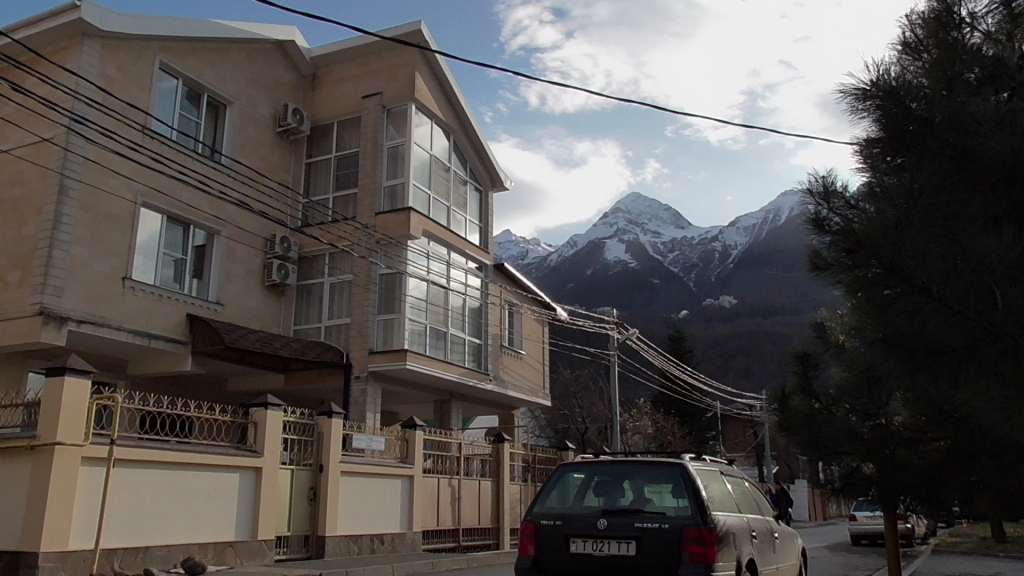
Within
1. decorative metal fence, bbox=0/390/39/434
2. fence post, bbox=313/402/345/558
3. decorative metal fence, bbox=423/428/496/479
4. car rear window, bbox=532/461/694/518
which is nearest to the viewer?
car rear window, bbox=532/461/694/518

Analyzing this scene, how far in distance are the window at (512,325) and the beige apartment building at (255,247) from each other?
7 centimetres

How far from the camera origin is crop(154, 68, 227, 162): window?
635 inches

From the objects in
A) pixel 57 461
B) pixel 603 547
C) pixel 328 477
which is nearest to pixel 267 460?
pixel 328 477

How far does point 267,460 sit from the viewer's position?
11078mm

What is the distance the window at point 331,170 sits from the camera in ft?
62.5

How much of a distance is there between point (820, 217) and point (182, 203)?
13408 mm

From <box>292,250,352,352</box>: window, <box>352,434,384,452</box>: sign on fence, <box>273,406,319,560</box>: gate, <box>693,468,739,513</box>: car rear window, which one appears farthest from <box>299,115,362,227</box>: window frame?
<box>693,468,739,513</box>: car rear window

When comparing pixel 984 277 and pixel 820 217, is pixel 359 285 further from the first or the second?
pixel 984 277

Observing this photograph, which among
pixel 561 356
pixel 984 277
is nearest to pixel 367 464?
pixel 984 277

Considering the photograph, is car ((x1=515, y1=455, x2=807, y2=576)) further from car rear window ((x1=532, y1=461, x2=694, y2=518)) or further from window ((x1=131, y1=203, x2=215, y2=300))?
window ((x1=131, y1=203, x2=215, y2=300))

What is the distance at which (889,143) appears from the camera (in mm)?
6219

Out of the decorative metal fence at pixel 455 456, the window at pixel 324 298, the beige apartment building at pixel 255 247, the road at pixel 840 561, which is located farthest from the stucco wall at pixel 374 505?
the window at pixel 324 298

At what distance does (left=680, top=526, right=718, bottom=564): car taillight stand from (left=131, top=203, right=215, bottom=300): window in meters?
12.5

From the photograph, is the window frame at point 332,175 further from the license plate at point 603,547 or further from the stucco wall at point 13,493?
the license plate at point 603,547
